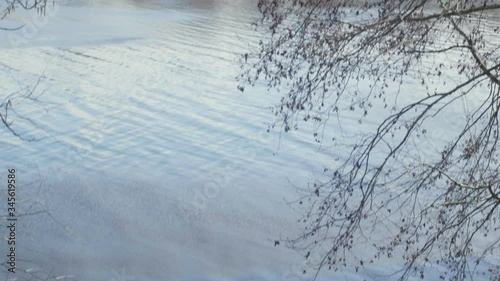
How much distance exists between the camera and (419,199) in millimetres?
9258

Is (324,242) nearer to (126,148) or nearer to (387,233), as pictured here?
(387,233)

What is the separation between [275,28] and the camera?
575 cm

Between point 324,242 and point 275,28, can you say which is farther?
point 324,242

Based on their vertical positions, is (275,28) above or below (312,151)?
above

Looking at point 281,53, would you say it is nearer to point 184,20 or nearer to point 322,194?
point 322,194

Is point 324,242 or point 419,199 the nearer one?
point 324,242

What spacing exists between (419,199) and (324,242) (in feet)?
5.35

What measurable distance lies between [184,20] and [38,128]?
16547 mm

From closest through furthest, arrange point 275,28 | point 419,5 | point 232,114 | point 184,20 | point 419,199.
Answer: point 419,5 → point 275,28 → point 419,199 → point 232,114 → point 184,20

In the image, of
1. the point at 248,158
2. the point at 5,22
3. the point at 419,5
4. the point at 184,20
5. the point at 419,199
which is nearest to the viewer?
the point at 419,5

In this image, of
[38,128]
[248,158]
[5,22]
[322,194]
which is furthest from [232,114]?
[5,22]

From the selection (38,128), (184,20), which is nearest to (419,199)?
(38,128)

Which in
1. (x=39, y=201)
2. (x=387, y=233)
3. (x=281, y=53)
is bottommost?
(x=39, y=201)

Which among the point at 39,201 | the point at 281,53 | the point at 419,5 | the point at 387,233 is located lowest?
the point at 39,201
